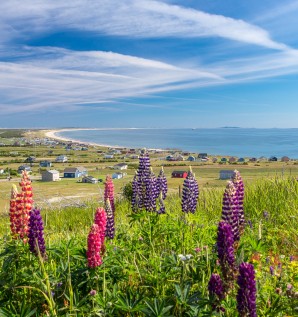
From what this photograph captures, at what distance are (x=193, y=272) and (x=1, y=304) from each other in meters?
1.71

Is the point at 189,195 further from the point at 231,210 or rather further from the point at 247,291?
the point at 247,291

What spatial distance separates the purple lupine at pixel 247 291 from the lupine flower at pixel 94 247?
1330 mm

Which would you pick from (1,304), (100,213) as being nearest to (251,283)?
(100,213)

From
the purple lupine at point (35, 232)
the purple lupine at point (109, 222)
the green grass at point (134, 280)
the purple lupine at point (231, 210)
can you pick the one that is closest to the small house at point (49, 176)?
the green grass at point (134, 280)

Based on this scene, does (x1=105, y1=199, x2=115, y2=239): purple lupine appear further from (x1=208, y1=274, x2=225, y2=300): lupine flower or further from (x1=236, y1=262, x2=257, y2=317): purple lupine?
(x1=236, y1=262, x2=257, y2=317): purple lupine

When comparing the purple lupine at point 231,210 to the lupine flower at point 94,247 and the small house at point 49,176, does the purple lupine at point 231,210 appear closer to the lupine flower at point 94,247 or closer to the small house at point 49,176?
the lupine flower at point 94,247

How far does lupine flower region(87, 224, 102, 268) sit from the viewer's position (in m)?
3.26

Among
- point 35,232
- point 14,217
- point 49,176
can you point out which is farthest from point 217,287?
point 49,176

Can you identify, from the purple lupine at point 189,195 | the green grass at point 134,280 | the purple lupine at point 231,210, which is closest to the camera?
the green grass at point 134,280

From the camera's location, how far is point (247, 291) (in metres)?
2.30

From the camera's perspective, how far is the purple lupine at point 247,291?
7.50 ft

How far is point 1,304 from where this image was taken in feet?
11.2

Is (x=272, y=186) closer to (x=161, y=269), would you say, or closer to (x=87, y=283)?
(x=161, y=269)

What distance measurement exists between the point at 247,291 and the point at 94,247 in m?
1.42
